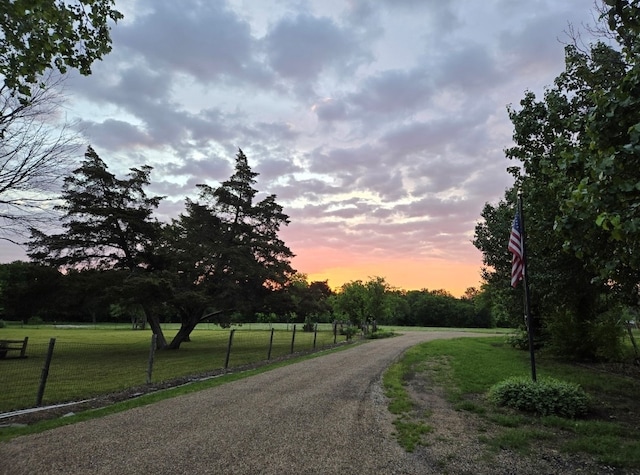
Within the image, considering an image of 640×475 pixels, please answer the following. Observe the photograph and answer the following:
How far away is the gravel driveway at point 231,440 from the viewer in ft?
16.3

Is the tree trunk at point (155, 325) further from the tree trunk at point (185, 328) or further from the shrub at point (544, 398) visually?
the shrub at point (544, 398)

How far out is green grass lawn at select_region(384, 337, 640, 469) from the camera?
18.9ft

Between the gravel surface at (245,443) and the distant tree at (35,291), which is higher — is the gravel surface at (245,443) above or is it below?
below

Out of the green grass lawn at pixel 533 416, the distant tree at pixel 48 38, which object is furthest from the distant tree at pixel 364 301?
the distant tree at pixel 48 38

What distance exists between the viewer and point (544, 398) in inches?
304

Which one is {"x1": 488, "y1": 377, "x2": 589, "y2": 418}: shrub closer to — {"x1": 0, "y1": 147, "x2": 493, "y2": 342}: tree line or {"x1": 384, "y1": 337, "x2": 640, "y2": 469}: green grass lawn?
{"x1": 384, "y1": 337, "x2": 640, "y2": 469}: green grass lawn

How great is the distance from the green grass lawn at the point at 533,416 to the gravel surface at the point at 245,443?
0.41 meters

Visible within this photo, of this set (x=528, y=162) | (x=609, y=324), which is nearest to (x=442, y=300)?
(x=609, y=324)

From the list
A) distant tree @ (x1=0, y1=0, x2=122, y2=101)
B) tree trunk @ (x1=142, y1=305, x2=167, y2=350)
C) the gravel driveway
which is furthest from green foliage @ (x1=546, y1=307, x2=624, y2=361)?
tree trunk @ (x1=142, y1=305, x2=167, y2=350)

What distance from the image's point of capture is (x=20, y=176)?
974cm

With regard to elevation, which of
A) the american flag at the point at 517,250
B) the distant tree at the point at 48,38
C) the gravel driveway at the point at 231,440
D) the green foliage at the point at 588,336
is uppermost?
the distant tree at the point at 48,38

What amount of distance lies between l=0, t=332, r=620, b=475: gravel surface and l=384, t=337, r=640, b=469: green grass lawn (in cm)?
41

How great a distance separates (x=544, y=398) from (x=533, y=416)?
48 centimetres

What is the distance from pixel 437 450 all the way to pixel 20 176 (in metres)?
10.7
